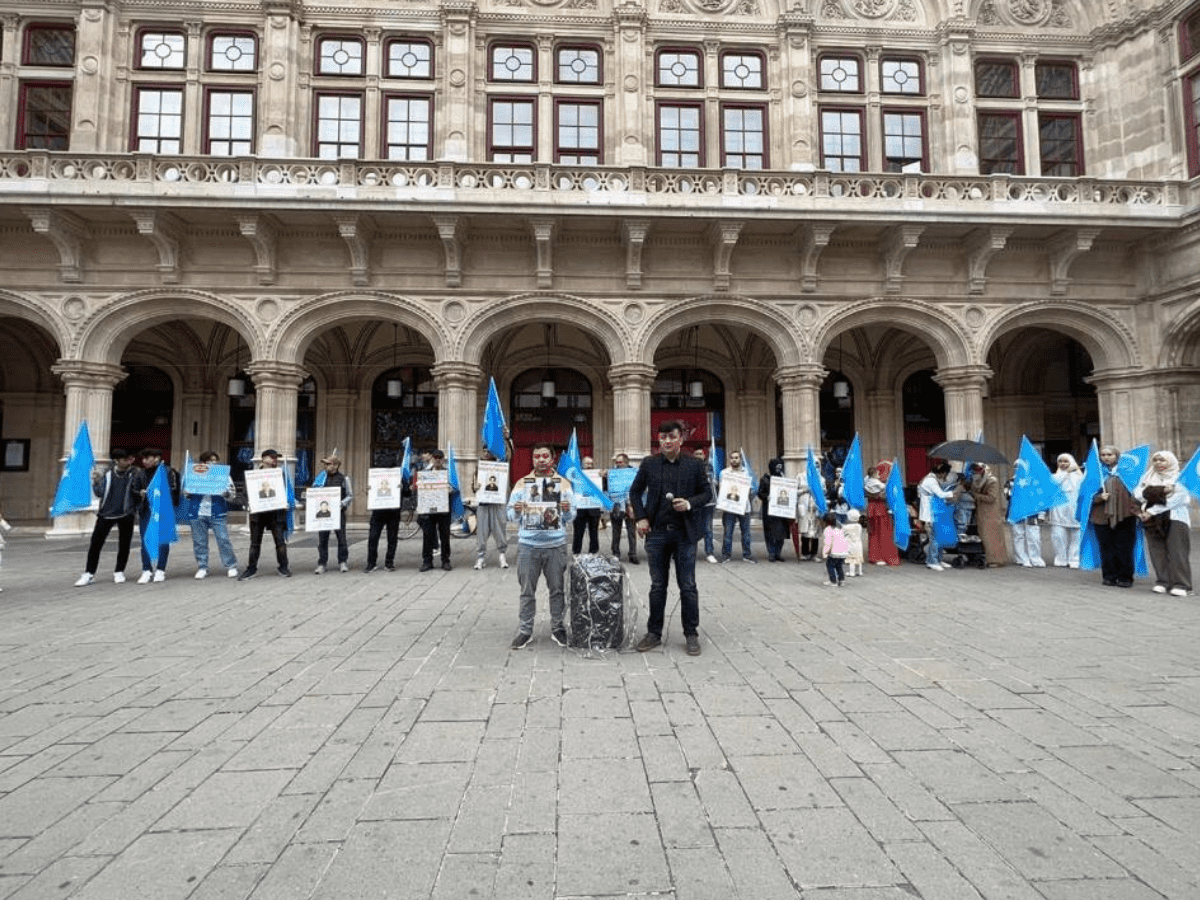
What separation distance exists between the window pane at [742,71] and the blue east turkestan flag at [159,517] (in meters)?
16.1

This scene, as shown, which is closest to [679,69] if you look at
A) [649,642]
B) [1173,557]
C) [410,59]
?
[410,59]

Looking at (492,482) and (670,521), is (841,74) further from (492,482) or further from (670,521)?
(670,521)

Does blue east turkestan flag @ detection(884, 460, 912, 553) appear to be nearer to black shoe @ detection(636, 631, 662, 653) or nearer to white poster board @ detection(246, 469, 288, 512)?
black shoe @ detection(636, 631, 662, 653)

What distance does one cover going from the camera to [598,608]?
5430mm

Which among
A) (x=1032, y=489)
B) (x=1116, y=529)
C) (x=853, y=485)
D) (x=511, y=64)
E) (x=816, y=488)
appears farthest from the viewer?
(x=511, y=64)

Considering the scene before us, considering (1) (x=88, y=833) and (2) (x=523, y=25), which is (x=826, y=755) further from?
(2) (x=523, y=25)

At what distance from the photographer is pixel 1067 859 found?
2404mm

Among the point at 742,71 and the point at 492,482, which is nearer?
the point at 492,482

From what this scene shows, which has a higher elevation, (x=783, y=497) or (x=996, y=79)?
(x=996, y=79)

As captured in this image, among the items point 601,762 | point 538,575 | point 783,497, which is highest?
point 783,497

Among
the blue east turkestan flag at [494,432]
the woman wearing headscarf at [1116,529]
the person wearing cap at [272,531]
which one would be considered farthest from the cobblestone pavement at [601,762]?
the blue east turkestan flag at [494,432]

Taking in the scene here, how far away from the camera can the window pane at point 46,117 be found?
1596 centimetres

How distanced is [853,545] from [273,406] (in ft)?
42.2

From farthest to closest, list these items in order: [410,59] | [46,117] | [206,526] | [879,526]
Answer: [410,59], [46,117], [879,526], [206,526]
